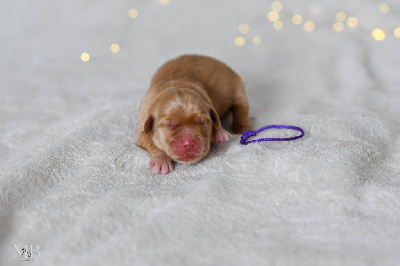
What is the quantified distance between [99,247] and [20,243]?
0.31 metres

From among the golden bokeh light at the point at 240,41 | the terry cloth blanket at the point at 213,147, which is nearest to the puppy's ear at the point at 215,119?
the terry cloth blanket at the point at 213,147

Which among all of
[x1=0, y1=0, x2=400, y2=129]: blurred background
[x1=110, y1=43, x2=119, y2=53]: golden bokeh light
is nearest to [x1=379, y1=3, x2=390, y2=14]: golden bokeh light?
[x1=0, y1=0, x2=400, y2=129]: blurred background

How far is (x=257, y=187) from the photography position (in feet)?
6.06

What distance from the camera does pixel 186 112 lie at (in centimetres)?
208

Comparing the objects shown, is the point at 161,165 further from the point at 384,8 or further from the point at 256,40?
the point at 384,8

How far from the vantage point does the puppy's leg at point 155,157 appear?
206 cm

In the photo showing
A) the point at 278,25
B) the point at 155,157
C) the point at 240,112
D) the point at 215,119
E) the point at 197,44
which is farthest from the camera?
the point at 278,25

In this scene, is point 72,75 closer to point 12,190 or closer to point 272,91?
point 272,91

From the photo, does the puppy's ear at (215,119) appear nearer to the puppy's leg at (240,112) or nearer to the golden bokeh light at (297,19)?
the puppy's leg at (240,112)

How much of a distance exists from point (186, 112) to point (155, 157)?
0.25 metres

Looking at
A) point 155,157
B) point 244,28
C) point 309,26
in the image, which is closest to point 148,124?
point 155,157

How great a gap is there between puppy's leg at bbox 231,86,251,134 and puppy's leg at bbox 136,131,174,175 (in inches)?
22.5

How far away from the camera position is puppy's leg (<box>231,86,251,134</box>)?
2605 mm

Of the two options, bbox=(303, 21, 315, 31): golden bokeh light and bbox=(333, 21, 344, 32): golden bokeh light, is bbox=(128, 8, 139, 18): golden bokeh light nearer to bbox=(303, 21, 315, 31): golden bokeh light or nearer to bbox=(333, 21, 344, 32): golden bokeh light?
bbox=(303, 21, 315, 31): golden bokeh light
